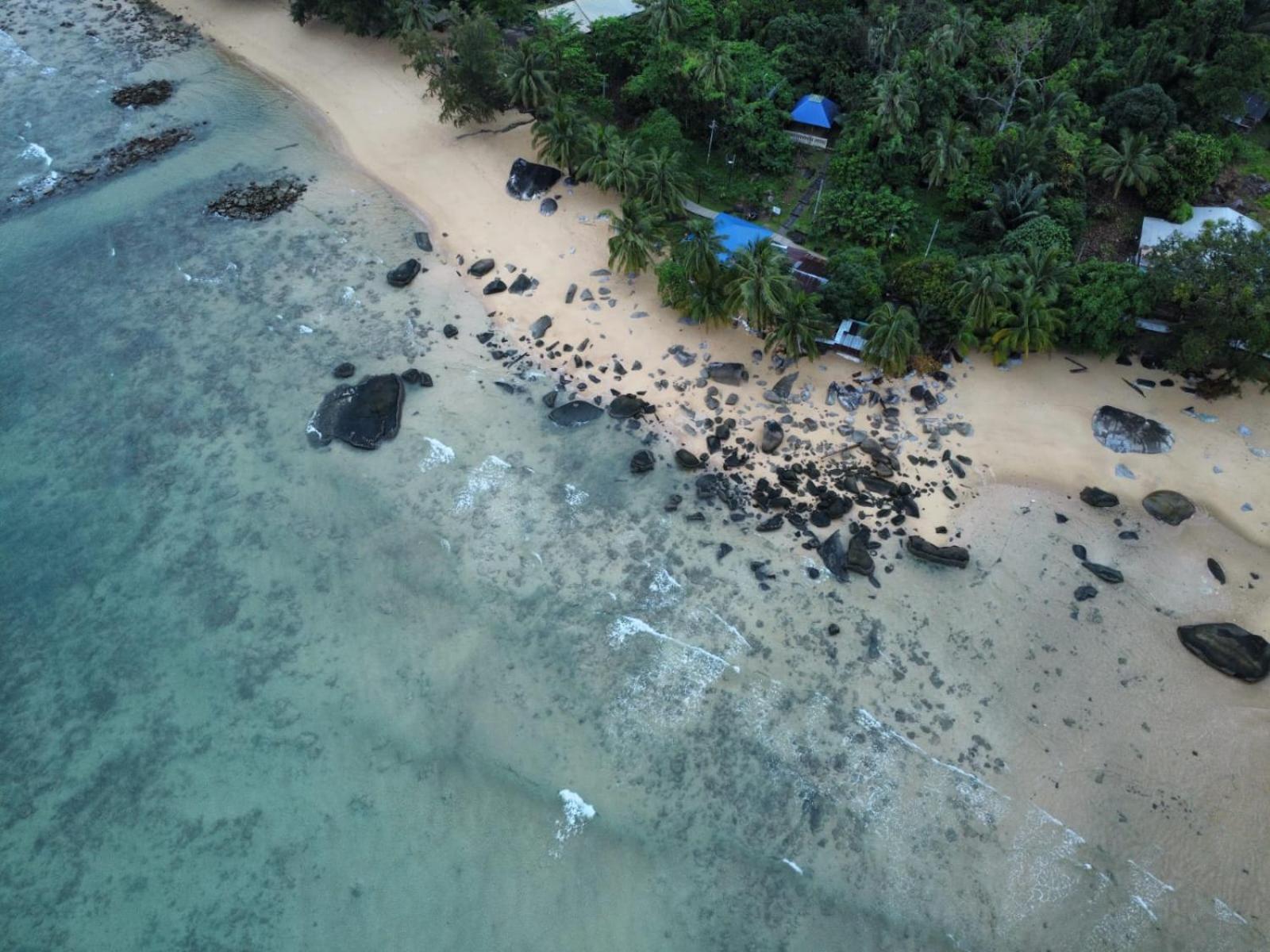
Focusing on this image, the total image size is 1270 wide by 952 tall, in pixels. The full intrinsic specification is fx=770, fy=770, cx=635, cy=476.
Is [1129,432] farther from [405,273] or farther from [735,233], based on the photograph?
[405,273]

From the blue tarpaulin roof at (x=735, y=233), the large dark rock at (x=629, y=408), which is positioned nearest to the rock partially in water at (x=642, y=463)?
the large dark rock at (x=629, y=408)

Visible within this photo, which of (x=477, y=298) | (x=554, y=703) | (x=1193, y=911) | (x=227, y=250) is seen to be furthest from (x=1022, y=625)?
(x=227, y=250)

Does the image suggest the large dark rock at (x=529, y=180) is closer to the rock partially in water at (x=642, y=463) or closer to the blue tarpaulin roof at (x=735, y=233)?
the blue tarpaulin roof at (x=735, y=233)

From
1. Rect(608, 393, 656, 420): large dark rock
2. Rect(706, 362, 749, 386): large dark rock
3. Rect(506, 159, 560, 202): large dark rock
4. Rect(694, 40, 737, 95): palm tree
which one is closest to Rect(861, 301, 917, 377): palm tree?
Rect(706, 362, 749, 386): large dark rock

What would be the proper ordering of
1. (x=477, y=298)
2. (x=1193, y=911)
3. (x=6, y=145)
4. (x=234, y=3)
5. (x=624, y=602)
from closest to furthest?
(x=1193, y=911)
(x=624, y=602)
(x=477, y=298)
(x=6, y=145)
(x=234, y=3)

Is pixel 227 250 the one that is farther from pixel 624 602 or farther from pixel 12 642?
pixel 624 602
